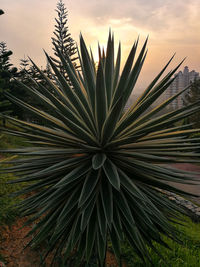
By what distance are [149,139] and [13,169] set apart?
132 cm

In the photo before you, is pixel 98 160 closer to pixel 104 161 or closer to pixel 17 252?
pixel 104 161

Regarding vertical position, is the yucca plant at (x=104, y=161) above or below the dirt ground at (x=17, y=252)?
above

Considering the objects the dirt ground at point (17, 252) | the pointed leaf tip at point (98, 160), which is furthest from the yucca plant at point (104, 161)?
the dirt ground at point (17, 252)

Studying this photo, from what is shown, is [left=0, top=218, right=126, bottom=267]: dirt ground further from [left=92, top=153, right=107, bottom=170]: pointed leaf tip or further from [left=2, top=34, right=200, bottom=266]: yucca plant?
[left=92, top=153, right=107, bottom=170]: pointed leaf tip

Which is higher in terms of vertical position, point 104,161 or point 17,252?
point 104,161

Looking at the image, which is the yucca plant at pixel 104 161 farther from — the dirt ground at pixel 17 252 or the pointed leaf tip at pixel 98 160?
the dirt ground at pixel 17 252

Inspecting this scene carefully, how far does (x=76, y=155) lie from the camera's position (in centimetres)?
191

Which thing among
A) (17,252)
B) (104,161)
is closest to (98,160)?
(104,161)

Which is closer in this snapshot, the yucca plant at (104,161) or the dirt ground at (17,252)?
the yucca plant at (104,161)

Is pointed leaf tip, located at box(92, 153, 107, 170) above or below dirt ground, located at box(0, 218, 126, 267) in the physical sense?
above

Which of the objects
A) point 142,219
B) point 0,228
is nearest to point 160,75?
point 142,219

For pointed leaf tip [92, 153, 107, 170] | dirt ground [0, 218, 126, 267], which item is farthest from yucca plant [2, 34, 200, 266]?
dirt ground [0, 218, 126, 267]

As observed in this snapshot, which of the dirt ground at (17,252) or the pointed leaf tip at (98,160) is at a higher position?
the pointed leaf tip at (98,160)

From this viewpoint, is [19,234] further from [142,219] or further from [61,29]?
[61,29]
